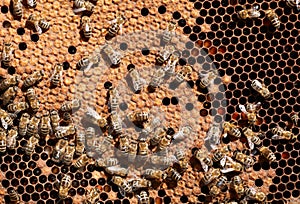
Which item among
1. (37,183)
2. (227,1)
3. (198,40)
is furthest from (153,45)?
(37,183)

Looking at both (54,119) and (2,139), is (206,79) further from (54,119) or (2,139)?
(2,139)

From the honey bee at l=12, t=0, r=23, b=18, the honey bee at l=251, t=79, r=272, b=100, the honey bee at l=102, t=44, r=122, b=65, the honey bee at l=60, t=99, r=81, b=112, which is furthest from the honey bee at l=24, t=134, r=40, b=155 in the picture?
the honey bee at l=251, t=79, r=272, b=100

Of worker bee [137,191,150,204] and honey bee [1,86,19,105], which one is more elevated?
honey bee [1,86,19,105]

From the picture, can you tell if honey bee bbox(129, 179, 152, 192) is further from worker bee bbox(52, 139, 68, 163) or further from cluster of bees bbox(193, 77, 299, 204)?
worker bee bbox(52, 139, 68, 163)

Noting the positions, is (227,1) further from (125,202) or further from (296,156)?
(125,202)

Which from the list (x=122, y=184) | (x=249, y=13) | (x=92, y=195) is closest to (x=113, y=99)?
(x=122, y=184)
